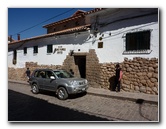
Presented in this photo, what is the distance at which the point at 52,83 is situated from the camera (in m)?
7.90

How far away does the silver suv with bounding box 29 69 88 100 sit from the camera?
7.34m

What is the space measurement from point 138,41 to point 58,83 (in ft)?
13.5

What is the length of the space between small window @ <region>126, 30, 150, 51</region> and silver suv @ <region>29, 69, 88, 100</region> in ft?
9.05

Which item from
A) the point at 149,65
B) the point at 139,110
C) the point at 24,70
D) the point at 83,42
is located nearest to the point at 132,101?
the point at 139,110

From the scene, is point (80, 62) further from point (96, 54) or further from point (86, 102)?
point (86, 102)

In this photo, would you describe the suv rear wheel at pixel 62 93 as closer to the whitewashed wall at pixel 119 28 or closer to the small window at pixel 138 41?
the whitewashed wall at pixel 119 28

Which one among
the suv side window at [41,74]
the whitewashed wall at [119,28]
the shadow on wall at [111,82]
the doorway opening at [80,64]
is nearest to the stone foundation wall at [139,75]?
the shadow on wall at [111,82]

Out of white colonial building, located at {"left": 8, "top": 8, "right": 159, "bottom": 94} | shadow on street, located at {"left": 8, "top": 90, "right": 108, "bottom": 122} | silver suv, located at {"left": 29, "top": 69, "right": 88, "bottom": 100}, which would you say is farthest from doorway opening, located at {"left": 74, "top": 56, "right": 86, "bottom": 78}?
shadow on street, located at {"left": 8, "top": 90, "right": 108, "bottom": 122}

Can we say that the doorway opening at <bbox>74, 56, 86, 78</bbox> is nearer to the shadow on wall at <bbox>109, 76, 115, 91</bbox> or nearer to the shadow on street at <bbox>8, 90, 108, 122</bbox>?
the shadow on wall at <bbox>109, 76, 115, 91</bbox>

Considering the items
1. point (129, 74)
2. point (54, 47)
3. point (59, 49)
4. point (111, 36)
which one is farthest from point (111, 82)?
point (54, 47)

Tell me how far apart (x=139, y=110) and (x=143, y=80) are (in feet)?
7.48

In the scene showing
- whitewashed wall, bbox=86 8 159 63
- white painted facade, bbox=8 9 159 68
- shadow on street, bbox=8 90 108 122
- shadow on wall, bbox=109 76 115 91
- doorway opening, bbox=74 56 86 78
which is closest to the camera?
shadow on street, bbox=8 90 108 122

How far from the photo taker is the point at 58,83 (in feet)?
25.0
